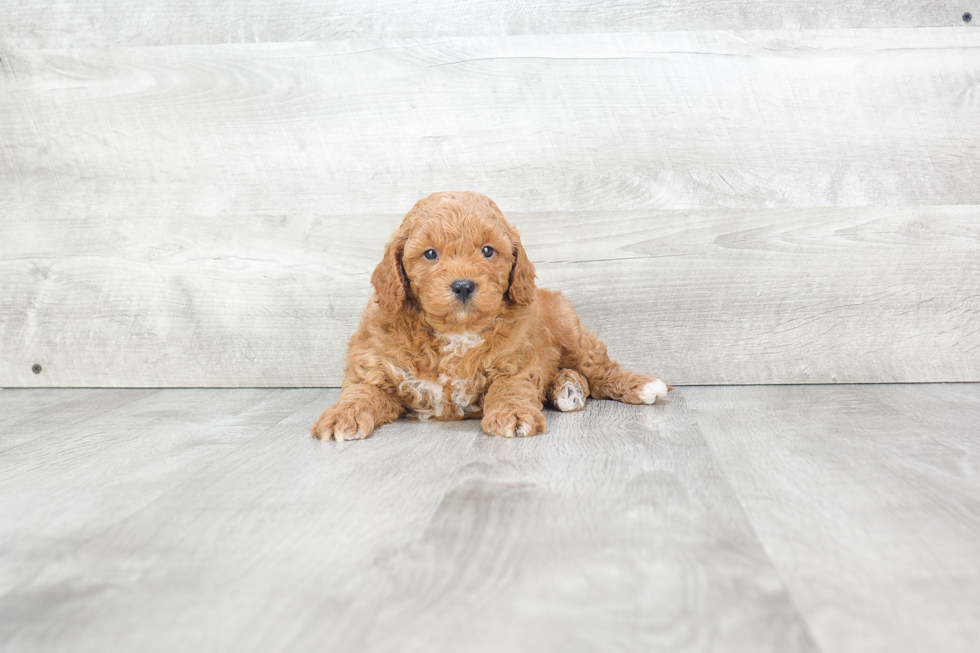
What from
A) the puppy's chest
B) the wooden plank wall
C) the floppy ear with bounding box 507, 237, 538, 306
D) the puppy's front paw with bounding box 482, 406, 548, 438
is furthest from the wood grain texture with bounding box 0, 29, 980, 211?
the puppy's front paw with bounding box 482, 406, 548, 438

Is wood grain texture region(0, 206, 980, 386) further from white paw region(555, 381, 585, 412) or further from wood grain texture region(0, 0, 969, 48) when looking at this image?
wood grain texture region(0, 0, 969, 48)

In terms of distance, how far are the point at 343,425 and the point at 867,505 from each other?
4.29 feet

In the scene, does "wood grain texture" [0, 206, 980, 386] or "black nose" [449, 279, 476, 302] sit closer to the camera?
"black nose" [449, 279, 476, 302]

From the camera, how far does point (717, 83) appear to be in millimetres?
2914

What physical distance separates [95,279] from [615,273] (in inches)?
83.0

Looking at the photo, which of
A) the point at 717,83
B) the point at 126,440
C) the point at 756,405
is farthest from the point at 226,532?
the point at 717,83

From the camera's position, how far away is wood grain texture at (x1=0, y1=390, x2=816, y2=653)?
3.53 ft

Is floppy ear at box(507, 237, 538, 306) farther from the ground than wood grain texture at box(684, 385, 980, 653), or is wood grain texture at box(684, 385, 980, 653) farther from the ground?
floppy ear at box(507, 237, 538, 306)

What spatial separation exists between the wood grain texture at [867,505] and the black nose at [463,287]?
762 millimetres

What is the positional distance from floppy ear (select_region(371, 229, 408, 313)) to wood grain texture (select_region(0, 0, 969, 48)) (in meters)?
1.13

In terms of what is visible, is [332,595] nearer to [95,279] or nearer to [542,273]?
[542,273]

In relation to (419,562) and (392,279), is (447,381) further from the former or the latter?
(419,562)

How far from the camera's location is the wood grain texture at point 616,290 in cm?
292

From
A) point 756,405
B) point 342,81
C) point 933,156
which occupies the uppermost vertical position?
point 342,81
